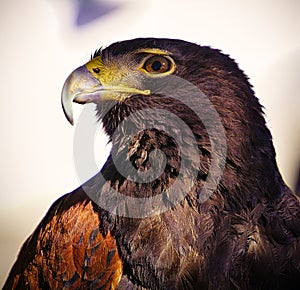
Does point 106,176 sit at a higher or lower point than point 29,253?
higher

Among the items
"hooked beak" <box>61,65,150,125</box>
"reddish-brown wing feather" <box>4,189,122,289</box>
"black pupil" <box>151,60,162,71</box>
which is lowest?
"reddish-brown wing feather" <box>4,189,122,289</box>

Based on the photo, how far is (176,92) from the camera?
1360 millimetres

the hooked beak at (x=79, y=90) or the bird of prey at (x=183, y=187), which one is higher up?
the hooked beak at (x=79, y=90)

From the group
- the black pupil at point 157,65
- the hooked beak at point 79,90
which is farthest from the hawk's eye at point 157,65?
the hooked beak at point 79,90

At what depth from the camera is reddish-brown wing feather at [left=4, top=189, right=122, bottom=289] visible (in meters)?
1.35

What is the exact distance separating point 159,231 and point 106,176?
0.22m

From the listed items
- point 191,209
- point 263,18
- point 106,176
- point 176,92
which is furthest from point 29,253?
point 263,18

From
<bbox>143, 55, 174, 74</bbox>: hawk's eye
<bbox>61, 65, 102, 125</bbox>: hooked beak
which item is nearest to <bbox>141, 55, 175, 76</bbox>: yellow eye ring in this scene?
<bbox>143, 55, 174, 74</bbox>: hawk's eye

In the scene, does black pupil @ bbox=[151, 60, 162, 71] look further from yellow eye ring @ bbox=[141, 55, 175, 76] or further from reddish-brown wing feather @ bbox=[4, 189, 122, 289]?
reddish-brown wing feather @ bbox=[4, 189, 122, 289]

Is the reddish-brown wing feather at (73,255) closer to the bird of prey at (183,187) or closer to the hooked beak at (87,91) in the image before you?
the bird of prey at (183,187)

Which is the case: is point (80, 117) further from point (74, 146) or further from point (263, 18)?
point (263, 18)

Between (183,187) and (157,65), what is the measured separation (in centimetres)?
31

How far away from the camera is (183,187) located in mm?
1343

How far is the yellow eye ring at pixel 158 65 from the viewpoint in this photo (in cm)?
136
